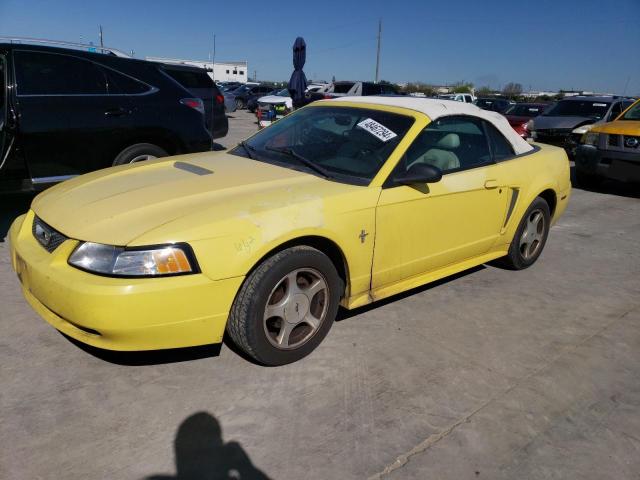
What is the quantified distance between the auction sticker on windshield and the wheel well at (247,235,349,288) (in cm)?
86

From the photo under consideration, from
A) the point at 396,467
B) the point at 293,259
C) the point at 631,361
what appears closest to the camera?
the point at 396,467

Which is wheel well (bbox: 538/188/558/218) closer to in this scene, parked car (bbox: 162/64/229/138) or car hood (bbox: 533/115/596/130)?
parked car (bbox: 162/64/229/138)

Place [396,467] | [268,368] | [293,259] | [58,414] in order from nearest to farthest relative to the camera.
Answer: [396,467]
[58,414]
[293,259]
[268,368]

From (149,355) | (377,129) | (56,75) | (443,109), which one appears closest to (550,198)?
(443,109)

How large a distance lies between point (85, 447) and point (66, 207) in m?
1.32

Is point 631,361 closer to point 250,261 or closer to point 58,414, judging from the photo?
point 250,261

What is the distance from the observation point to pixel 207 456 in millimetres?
2107

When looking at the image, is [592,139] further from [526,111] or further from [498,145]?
[526,111]

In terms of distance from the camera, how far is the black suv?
14.9ft

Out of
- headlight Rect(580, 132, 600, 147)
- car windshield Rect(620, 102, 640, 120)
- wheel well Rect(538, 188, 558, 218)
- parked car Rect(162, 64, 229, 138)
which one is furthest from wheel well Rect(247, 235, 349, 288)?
car windshield Rect(620, 102, 640, 120)

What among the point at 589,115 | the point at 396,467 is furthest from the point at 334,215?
the point at 589,115

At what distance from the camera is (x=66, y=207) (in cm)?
274

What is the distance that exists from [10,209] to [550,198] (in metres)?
5.58

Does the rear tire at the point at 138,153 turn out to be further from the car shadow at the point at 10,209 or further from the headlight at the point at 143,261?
the headlight at the point at 143,261
